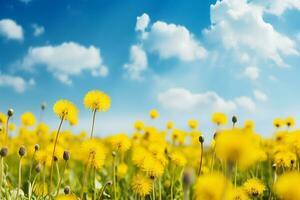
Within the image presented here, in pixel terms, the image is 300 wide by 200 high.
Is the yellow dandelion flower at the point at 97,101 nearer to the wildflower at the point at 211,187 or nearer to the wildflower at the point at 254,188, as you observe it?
the wildflower at the point at 254,188

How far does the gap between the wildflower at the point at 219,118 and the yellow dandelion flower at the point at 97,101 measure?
89.6 inches

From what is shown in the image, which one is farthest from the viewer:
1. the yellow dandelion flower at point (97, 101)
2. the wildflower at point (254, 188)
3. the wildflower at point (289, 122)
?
the wildflower at point (289, 122)

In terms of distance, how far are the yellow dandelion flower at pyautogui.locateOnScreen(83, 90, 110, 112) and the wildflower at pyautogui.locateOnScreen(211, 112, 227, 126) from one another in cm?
228

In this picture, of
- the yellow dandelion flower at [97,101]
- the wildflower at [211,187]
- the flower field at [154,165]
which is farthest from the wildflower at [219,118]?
the wildflower at [211,187]

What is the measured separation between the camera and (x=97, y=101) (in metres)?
3.99

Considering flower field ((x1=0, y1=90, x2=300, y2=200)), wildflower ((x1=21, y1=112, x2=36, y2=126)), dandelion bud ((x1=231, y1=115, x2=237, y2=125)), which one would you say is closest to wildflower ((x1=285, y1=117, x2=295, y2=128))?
flower field ((x1=0, y1=90, x2=300, y2=200))

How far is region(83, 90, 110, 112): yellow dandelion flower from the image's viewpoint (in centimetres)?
399

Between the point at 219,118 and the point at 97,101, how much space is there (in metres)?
2.41

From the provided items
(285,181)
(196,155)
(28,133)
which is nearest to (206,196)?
(285,181)

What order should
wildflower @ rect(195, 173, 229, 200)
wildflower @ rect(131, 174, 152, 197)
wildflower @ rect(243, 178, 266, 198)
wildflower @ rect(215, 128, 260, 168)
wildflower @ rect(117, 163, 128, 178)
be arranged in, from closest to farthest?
wildflower @ rect(215, 128, 260, 168) < wildflower @ rect(195, 173, 229, 200) < wildflower @ rect(243, 178, 266, 198) < wildflower @ rect(131, 174, 152, 197) < wildflower @ rect(117, 163, 128, 178)

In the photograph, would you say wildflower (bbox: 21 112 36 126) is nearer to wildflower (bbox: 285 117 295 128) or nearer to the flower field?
the flower field

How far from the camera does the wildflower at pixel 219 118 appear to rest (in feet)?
19.9

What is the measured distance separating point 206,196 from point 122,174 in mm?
3808

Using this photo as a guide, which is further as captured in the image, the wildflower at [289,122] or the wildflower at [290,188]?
the wildflower at [289,122]
